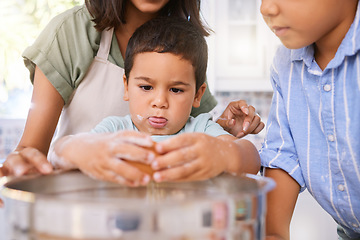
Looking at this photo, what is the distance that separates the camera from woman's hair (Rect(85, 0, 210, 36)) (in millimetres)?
1066

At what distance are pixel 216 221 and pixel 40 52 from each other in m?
0.84

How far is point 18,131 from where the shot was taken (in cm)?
291

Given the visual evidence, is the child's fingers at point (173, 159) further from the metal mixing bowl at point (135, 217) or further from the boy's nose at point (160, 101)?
the boy's nose at point (160, 101)

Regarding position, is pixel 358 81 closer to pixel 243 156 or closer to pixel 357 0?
pixel 357 0

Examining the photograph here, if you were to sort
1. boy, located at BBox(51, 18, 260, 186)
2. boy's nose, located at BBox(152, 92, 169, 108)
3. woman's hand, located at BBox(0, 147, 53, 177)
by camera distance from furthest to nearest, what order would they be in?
1. boy's nose, located at BBox(152, 92, 169, 108)
2. boy, located at BBox(51, 18, 260, 186)
3. woman's hand, located at BBox(0, 147, 53, 177)

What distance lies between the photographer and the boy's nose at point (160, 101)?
92 cm

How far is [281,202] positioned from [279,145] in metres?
0.13

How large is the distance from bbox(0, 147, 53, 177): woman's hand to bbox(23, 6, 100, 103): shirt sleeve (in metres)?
0.35

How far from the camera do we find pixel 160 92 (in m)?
0.93

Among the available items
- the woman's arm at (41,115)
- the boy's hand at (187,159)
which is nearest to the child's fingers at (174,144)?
the boy's hand at (187,159)

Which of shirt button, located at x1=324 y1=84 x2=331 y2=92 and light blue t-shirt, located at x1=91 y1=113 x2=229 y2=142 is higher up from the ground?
shirt button, located at x1=324 y1=84 x2=331 y2=92

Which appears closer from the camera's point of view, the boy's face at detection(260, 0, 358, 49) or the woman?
the boy's face at detection(260, 0, 358, 49)

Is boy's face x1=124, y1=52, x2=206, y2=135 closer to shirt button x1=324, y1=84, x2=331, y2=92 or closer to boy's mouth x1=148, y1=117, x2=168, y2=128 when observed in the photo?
boy's mouth x1=148, y1=117, x2=168, y2=128

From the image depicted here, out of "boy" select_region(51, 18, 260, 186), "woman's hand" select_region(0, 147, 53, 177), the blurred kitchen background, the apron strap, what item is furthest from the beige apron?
the blurred kitchen background
